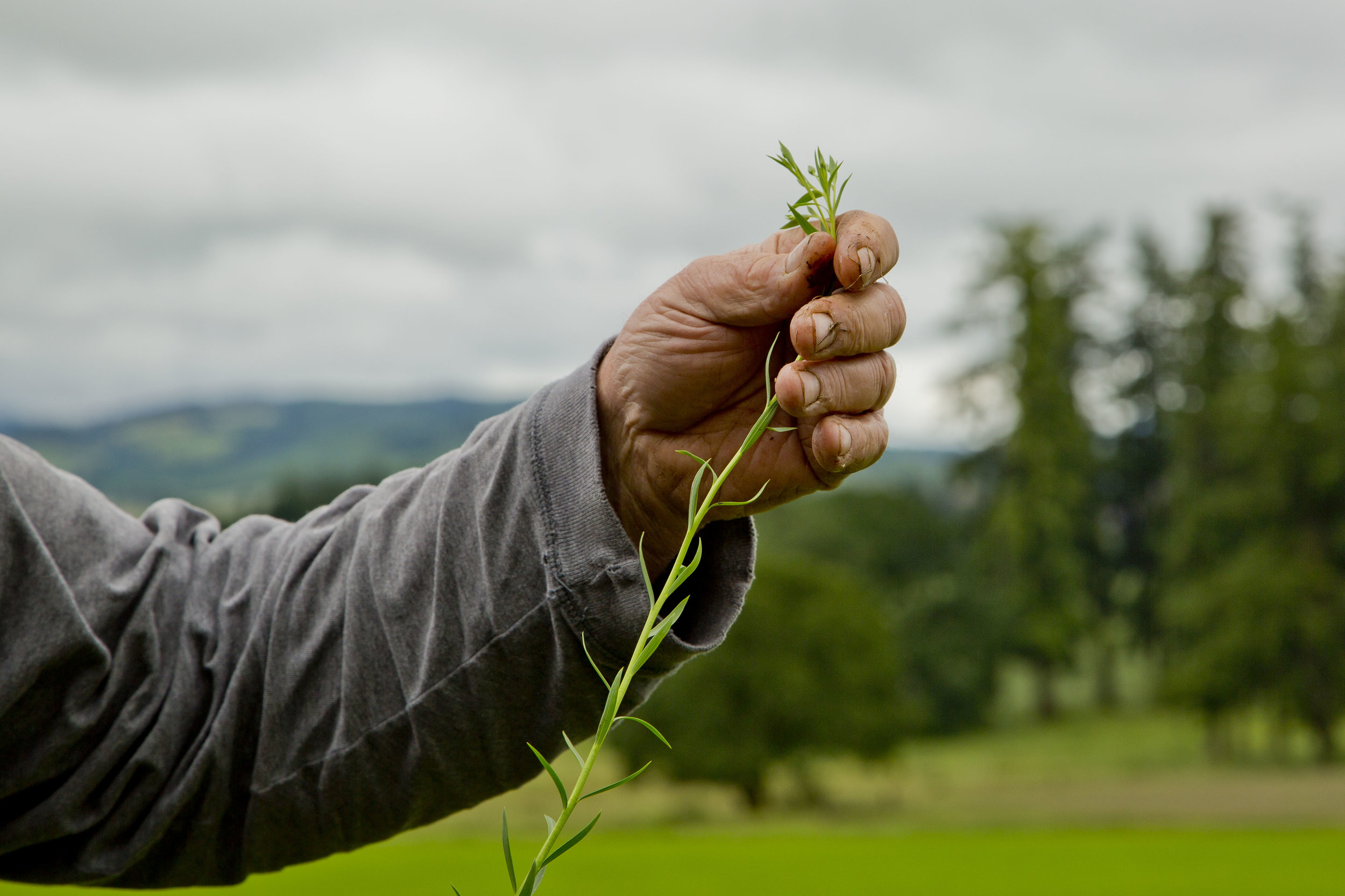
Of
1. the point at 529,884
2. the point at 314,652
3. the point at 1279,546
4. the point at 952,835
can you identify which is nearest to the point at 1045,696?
the point at 1279,546

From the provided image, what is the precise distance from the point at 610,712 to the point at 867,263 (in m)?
0.69

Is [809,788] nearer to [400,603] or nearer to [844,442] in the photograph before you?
[400,603]

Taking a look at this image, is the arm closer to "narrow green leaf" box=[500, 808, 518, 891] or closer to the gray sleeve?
the gray sleeve

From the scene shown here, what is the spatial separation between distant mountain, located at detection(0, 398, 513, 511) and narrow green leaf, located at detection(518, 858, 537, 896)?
103 metres

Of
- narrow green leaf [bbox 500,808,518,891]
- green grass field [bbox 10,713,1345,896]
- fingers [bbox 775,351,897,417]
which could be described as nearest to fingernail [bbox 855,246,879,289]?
fingers [bbox 775,351,897,417]

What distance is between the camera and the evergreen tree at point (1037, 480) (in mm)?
32594

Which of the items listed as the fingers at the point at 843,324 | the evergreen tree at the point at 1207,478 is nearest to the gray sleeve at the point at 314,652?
the fingers at the point at 843,324

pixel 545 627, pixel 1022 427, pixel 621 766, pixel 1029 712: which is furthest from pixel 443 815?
pixel 1029 712

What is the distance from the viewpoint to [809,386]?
1.28 meters

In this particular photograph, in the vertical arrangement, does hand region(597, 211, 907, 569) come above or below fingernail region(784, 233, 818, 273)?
below

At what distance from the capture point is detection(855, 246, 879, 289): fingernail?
1242 millimetres

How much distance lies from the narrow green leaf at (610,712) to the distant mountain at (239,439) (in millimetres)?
102873

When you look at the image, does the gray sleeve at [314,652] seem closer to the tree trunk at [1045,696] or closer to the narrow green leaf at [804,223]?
the narrow green leaf at [804,223]

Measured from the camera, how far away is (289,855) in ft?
6.40
